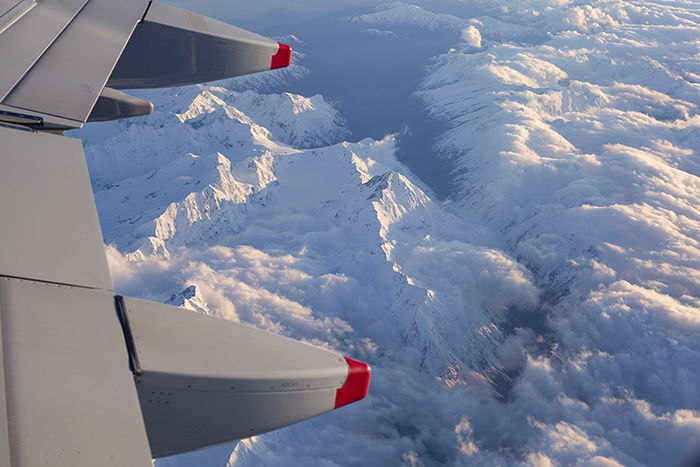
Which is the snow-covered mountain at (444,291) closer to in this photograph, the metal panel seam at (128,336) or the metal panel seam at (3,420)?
the metal panel seam at (128,336)

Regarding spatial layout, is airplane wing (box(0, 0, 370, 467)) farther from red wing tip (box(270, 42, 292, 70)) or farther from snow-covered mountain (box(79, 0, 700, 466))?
snow-covered mountain (box(79, 0, 700, 466))

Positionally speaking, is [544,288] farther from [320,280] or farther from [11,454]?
[11,454]

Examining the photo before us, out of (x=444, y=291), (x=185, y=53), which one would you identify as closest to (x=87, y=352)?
(x=185, y=53)

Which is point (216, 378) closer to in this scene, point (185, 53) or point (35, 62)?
point (35, 62)

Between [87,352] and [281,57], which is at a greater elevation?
[281,57]

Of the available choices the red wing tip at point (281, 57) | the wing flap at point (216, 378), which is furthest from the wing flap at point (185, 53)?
the wing flap at point (216, 378)

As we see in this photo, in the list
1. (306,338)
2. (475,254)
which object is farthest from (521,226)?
(306,338)

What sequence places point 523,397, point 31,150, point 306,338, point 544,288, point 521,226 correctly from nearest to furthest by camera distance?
1. point 31,150
2. point 306,338
3. point 523,397
4. point 544,288
5. point 521,226
